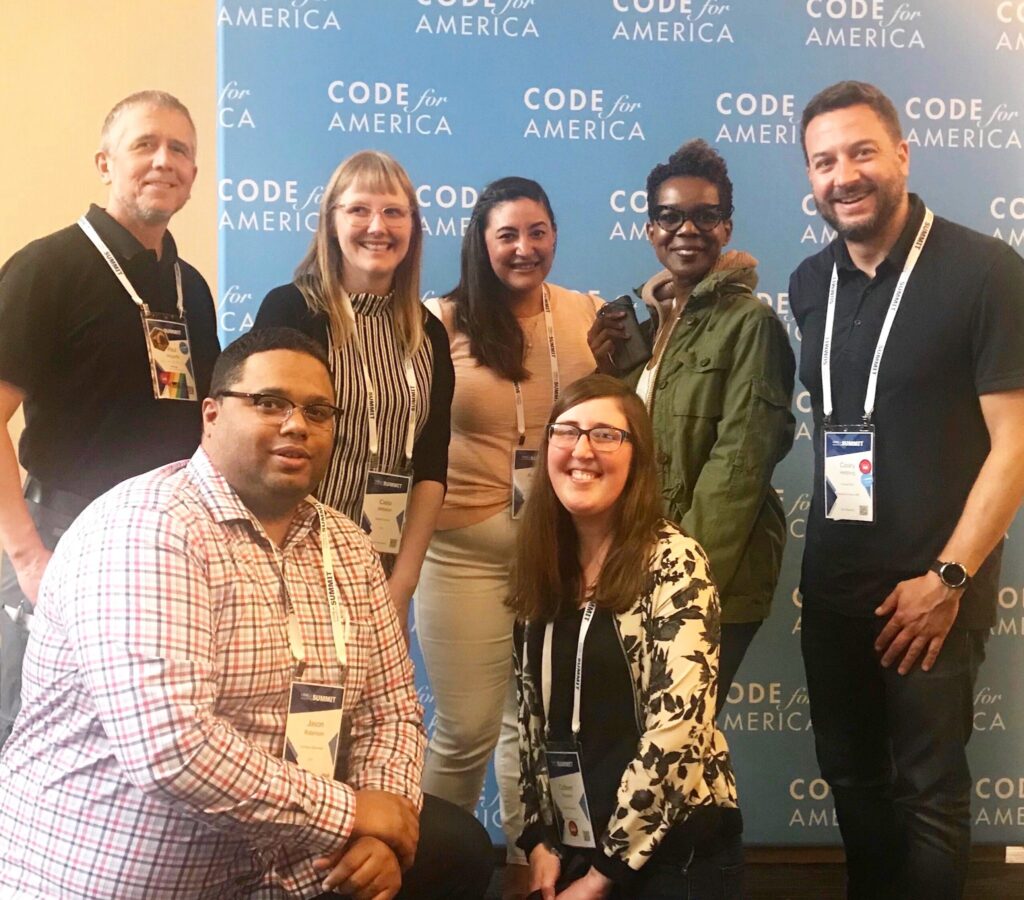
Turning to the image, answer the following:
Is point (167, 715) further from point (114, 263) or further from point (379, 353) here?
point (114, 263)

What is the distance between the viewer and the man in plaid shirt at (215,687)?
162 cm

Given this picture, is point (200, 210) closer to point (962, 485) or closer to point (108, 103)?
point (108, 103)

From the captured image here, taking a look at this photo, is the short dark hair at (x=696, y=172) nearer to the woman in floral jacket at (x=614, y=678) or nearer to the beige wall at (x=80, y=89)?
the woman in floral jacket at (x=614, y=678)

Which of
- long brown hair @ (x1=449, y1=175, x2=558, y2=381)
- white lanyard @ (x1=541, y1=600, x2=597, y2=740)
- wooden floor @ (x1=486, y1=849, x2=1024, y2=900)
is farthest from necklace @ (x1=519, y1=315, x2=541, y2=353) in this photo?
wooden floor @ (x1=486, y1=849, x2=1024, y2=900)

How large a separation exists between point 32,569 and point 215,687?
85 centimetres

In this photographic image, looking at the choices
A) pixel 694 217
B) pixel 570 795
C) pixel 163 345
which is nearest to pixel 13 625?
pixel 163 345

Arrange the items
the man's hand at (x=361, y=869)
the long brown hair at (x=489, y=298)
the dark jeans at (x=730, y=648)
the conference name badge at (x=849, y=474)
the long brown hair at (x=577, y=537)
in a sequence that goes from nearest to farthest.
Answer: the man's hand at (x=361, y=869) < the long brown hair at (x=577, y=537) < the conference name badge at (x=849, y=474) < the dark jeans at (x=730, y=648) < the long brown hair at (x=489, y=298)

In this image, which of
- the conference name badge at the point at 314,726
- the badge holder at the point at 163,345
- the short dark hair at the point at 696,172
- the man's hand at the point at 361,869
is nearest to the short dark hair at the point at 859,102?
the short dark hair at the point at 696,172

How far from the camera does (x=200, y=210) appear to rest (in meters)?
3.06

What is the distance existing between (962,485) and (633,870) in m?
1.21

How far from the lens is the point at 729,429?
2.40 metres

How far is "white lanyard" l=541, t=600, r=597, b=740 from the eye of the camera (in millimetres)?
1986

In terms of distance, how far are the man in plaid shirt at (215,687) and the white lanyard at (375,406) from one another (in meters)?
0.47

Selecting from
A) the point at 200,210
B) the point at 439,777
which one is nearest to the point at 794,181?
the point at 200,210
